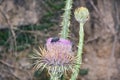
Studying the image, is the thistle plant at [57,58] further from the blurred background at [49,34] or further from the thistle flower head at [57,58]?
the blurred background at [49,34]

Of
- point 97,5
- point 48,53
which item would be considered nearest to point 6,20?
point 97,5

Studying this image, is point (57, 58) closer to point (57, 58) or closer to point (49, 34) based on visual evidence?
point (57, 58)

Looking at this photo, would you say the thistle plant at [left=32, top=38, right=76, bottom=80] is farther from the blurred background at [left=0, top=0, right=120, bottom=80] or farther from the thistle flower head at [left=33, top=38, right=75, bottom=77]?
the blurred background at [left=0, top=0, right=120, bottom=80]

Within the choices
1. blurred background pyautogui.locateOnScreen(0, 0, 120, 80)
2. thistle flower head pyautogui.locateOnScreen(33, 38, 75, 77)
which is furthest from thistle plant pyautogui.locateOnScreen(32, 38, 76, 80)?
blurred background pyautogui.locateOnScreen(0, 0, 120, 80)

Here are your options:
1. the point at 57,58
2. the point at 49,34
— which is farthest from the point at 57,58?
the point at 49,34

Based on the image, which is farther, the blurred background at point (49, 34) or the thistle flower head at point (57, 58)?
the blurred background at point (49, 34)

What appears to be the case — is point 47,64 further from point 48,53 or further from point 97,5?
point 97,5

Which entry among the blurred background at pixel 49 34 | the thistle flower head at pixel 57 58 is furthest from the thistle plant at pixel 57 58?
the blurred background at pixel 49 34
